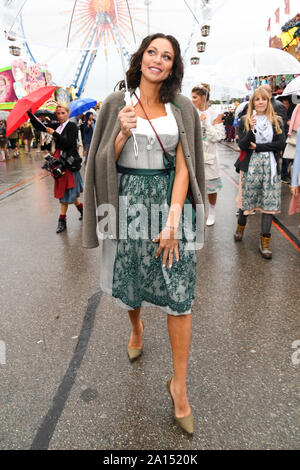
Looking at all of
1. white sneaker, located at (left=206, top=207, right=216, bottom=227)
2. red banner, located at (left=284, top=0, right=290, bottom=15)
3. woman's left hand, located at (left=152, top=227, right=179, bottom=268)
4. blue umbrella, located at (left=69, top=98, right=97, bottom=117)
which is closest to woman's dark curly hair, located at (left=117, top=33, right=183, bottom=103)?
woman's left hand, located at (left=152, top=227, right=179, bottom=268)

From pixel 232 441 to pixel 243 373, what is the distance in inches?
21.2

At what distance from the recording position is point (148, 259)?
72.8 inches

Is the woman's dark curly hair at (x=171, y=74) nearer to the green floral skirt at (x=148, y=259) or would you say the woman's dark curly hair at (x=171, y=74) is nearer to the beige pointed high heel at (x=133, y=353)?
the green floral skirt at (x=148, y=259)

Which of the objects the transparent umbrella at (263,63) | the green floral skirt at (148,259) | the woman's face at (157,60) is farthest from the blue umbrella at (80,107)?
the green floral skirt at (148,259)

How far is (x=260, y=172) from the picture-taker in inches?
159

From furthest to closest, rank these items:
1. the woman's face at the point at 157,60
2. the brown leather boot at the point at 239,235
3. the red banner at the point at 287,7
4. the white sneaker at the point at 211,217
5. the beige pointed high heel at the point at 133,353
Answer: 1. the red banner at the point at 287,7
2. the white sneaker at the point at 211,217
3. the brown leather boot at the point at 239,235
4. the beige pointed high heel at the point at 133,353
5. the woman's face at the point at 157,60

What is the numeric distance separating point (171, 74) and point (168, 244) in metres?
0.95

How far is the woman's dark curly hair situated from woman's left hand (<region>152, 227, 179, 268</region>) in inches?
28.3

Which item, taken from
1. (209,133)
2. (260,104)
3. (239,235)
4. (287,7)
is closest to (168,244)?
(260,104)

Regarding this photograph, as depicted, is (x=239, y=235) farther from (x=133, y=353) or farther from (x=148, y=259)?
(x=148, y=259)

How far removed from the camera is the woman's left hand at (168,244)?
1719mm

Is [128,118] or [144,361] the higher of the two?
[128,118]

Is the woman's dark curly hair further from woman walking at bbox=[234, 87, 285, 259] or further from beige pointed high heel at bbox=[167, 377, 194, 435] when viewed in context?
woman walking at bbox=[234, 87, 285, 259]

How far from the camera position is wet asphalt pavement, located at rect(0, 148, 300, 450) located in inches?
71.9
